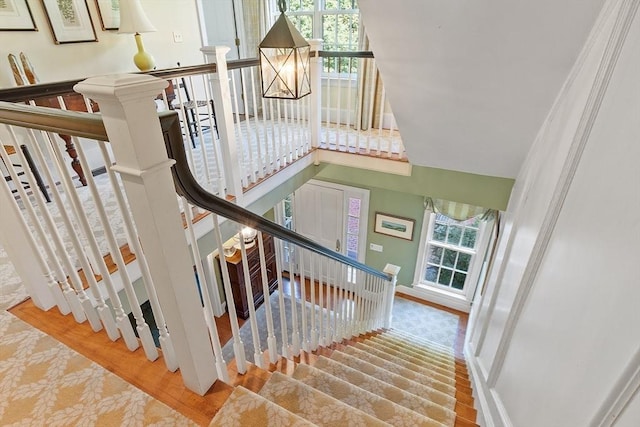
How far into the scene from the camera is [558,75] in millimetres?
1690

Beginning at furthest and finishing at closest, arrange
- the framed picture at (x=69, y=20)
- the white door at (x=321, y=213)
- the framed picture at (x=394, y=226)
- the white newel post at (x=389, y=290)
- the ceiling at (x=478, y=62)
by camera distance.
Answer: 1. the white door at (x=321, y=213)
2. the framed picture at (x=394, y=226)
3. the white newel post at (x=389, y=290)
4. the framed picture at (x=69, y=20)
5. the ceiling at (x=478, y=62)

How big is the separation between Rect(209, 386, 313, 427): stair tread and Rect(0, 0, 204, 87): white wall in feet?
9.87

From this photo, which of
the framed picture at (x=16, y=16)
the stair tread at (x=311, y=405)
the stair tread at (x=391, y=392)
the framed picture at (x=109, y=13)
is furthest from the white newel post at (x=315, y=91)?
the stair tread at (x=311, y=405)

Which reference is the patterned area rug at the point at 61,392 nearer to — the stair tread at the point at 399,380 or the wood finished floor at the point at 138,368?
the wood finished floor at the point at 138,368

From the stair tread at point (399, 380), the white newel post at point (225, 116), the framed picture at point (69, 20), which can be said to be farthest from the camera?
the framed picture at point (69, 20)

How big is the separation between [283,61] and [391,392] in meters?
2.09

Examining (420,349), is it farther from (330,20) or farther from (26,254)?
(330,20)

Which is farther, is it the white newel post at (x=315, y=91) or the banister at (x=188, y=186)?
the white newel post at (x=315, y=91)

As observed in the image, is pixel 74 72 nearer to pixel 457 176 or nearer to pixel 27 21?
pixel 27 21

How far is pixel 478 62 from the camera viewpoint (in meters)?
1.82

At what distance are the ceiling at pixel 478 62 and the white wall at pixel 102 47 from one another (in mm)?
2582

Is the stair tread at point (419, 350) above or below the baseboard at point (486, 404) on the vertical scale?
below

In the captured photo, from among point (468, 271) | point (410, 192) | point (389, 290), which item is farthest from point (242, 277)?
point (468, 271)

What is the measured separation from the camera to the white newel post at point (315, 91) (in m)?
3.22
